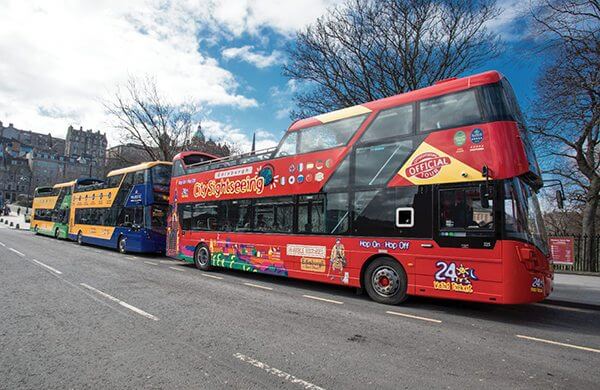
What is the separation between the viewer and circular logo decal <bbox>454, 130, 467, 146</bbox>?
6816 mm

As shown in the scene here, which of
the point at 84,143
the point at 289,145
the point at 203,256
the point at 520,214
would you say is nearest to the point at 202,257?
the point at 203,256

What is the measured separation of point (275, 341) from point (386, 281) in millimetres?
3597

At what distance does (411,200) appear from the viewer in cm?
733

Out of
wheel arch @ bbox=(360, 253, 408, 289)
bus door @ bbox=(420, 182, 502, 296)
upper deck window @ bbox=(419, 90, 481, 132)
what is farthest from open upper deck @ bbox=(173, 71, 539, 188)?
wheel arch @ bbox=(360, 253, 408, 289)

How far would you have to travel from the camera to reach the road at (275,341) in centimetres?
366

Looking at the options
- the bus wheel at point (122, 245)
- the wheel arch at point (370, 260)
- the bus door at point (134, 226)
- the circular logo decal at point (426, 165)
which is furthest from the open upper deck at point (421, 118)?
the bus wheel at point (122, 245)

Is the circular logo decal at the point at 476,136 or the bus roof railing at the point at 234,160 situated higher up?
the bus roof railing at the point at 234,160

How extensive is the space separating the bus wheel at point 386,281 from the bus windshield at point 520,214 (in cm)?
223

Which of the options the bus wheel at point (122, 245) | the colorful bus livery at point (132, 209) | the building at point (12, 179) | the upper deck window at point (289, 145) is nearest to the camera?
the upper deck window at point (289, 145)

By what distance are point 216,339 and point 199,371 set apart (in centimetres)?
107

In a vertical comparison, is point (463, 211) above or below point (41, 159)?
below

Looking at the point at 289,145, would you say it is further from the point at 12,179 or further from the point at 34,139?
the point at 34,139

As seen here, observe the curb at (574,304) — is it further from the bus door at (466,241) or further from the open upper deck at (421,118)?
the bus door at (466,241)

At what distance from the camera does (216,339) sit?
4.80 meters
